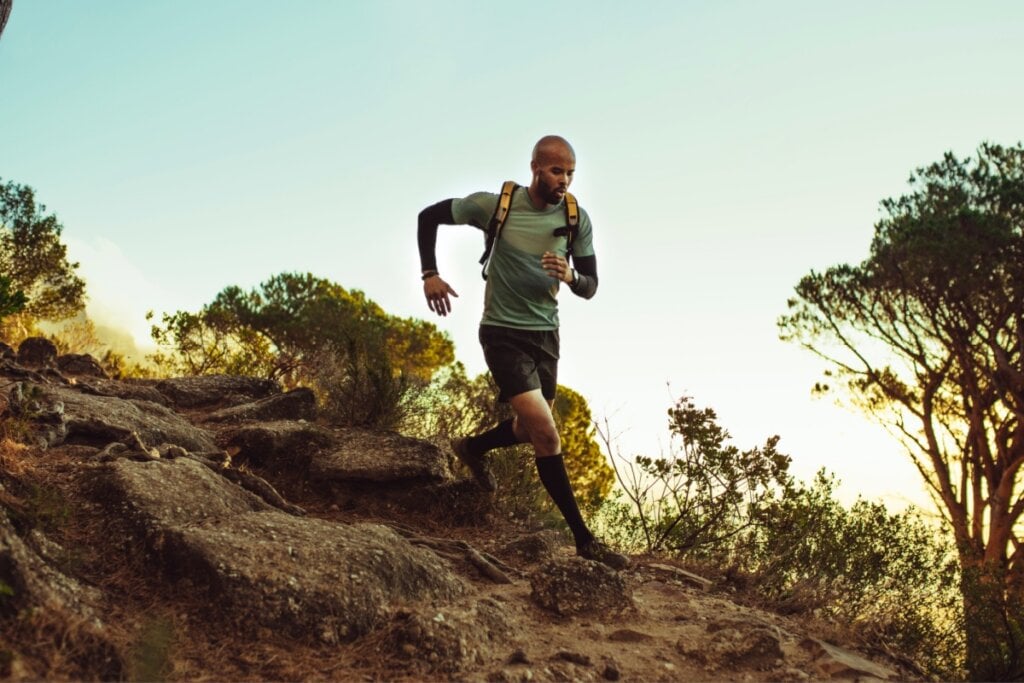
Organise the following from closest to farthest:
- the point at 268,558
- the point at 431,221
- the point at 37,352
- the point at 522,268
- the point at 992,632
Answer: the point at 268,558 < the point at 992,632 < the point at 522,268 < the point at 431,221 < the point at 37,352

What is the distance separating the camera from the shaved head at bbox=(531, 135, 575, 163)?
4.74 m

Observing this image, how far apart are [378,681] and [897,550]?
18.0 feet

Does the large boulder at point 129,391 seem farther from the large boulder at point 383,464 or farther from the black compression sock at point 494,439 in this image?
the black compression sock at point 494,439

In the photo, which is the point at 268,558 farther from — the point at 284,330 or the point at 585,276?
the point at 284,330

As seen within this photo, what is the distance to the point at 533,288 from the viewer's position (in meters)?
4.82

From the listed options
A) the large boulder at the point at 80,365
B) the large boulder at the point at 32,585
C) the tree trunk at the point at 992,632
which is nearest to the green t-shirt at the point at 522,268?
the large boulder at the point at 32,585

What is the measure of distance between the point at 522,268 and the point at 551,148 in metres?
0.74

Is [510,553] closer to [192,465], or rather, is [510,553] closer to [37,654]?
[192,465]

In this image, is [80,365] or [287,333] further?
[287,333]

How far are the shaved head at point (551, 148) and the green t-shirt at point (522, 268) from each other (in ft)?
0.94

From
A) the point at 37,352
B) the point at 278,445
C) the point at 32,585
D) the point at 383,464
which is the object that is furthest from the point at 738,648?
the point at 37,352

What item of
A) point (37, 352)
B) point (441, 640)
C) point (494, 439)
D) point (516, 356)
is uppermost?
point (37, 352)

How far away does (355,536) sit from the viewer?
376 centimetres

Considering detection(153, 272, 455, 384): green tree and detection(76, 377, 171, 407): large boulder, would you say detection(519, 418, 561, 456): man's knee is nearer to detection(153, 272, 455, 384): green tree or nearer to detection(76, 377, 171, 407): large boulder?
detection(76, 377, 171, 407): large boulder
